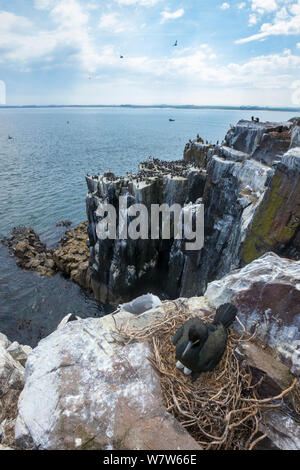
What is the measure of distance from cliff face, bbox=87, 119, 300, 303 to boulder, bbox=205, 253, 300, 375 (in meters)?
5.29

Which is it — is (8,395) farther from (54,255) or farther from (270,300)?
(54,255)

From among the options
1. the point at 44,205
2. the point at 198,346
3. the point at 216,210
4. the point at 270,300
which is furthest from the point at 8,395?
the point at 44,205

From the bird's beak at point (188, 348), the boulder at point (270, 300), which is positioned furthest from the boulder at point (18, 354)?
the boulder at point (270, 300)

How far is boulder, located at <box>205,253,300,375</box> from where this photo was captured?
15.7 ft

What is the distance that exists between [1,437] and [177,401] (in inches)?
111

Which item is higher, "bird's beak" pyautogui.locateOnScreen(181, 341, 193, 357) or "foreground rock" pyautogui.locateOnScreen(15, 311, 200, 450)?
"bird's beak" pyautogui.locateOnScreen(181, 341, 193, 357)

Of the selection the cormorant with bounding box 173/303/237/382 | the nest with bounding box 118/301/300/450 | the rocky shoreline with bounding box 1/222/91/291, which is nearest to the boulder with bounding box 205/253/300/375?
the nest with bounding box 118/301/300/450

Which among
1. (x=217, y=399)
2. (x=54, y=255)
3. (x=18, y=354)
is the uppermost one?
(x=217, y=399)

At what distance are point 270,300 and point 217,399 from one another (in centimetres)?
223

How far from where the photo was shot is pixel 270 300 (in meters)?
5.22

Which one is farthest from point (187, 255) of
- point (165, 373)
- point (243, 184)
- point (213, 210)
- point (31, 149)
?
point (31, 149)

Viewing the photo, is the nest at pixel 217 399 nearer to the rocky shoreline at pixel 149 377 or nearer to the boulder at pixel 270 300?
the rocky shoreline at pixel 149 377

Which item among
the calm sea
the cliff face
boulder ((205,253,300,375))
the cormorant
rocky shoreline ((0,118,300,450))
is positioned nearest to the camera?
rocky shoreline ((0,118,300,450))

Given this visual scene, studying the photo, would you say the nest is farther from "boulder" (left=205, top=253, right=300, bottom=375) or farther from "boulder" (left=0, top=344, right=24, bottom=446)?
"boulder" (left=0, top=344, right=24, bottom=446)
